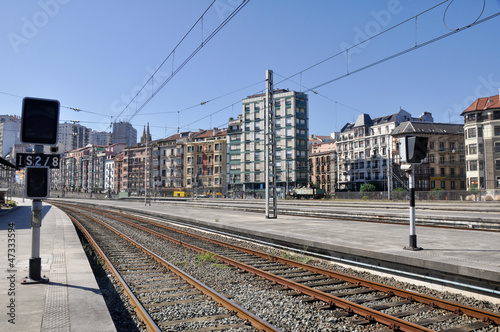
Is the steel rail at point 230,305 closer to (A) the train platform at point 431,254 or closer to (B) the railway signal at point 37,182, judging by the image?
(B) the railway signal at point 37,182

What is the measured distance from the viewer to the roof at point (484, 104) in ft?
205

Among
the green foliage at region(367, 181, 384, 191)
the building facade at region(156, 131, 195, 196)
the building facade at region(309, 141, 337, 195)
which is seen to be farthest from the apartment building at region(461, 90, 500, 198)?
the building facade at region(156, 131, 195, 196)

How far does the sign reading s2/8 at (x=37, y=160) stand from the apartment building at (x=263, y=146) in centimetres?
7287

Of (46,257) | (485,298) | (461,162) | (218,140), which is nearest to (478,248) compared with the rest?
(485,298)

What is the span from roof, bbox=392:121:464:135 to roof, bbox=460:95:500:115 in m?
10.3

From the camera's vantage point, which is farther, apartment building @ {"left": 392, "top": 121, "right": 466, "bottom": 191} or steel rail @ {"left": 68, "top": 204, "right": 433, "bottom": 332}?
apartment building @ {"left": 392, "top": 121, "right": 466, "bottom": 191}

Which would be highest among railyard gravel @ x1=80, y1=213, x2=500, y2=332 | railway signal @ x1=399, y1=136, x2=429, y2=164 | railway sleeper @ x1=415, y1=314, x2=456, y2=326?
railway signal @ x1=399, y1=136, x2=429, y2=164

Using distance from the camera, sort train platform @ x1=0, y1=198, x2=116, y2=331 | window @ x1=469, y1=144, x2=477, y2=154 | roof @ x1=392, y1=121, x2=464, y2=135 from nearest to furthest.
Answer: train platform @ x1=0, y1=198, x2=116, y2=331 < window @ x1=469, y1=144, x2=477, y2=154 < roof @ x1=392, y1=121, x2=464, y2=135

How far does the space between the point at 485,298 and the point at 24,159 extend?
8.65 m

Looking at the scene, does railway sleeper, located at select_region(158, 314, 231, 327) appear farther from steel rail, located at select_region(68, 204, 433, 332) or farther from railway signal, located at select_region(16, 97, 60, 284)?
railway signal, located at select_region(16, 97, 60, 284)

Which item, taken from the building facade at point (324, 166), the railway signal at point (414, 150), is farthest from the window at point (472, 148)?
the railway signal at point (414, 150)

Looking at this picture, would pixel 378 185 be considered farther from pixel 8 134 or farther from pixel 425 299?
pixel 8 134

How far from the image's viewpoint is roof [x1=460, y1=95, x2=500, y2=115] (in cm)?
6241

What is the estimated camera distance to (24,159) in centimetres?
693
